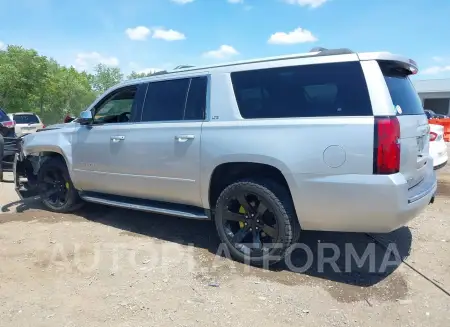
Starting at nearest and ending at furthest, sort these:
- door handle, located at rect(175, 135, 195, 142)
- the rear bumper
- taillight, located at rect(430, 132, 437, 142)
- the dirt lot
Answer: the dirt lot
the rear bumper
door handle, located at rect(175, 135, 195, 142)
taillight, located at rect(430, 132, 437, 142)

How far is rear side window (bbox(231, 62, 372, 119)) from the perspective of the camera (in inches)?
128

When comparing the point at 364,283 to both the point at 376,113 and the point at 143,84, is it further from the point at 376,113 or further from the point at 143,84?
the point at 143,84

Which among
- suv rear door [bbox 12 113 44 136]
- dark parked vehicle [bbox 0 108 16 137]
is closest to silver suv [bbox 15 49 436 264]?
dark parked vehicle [bbox 0 108 16 137]

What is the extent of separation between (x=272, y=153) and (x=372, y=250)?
177 centimetres

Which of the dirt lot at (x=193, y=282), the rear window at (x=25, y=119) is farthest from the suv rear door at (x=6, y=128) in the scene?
the rear window at (x=25, y=119)

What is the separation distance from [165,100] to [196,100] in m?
0.49

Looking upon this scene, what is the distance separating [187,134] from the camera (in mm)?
4090

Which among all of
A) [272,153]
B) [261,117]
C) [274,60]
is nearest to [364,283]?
[272,153]

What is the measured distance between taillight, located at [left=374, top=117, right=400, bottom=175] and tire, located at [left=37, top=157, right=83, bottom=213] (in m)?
4.22

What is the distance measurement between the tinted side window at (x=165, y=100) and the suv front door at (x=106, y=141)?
0.14 meters

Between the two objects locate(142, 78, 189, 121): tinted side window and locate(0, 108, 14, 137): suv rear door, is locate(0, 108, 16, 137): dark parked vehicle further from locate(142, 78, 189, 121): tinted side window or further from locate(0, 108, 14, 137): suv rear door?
locate(142, 78, 189, 121): tinted side window

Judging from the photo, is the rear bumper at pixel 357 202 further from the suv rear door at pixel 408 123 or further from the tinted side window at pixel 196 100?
the tinted side window at pixel 196 100

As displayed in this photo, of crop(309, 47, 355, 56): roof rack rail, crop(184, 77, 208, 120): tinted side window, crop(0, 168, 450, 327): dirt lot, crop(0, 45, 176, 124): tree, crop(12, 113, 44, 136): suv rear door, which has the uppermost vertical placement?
crop(0, 45, 176, 124): tree

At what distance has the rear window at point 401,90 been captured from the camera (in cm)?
339
